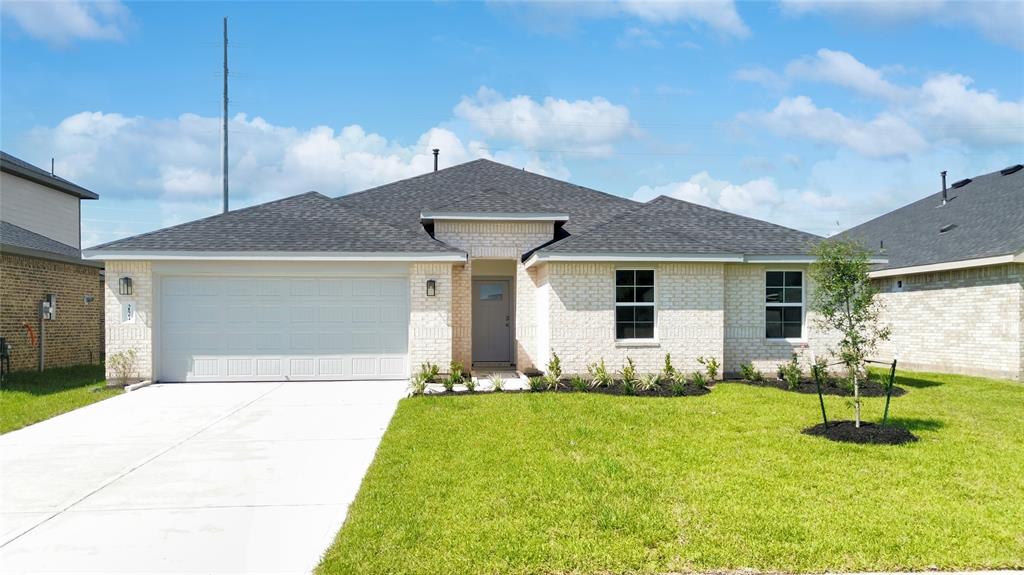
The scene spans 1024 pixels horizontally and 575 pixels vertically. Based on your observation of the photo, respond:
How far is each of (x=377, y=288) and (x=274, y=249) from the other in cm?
232

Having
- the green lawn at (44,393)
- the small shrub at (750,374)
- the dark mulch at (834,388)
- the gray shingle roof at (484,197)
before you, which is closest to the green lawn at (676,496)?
the dark mulch at (834,388)

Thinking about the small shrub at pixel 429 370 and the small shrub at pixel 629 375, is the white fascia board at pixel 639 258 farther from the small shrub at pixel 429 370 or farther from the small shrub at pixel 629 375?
the small shrub at pixel 429 370

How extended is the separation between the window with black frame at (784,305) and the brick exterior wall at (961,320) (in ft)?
7.83

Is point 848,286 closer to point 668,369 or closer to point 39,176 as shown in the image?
point 668,369

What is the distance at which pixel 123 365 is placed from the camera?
13.9m

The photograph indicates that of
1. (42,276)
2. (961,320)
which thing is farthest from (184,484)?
(961,320)

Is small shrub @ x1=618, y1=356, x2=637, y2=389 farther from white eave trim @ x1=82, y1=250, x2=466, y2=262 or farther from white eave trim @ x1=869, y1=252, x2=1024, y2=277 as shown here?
white eave trim @ x1=869, y1=252, x2=1024, y2=277

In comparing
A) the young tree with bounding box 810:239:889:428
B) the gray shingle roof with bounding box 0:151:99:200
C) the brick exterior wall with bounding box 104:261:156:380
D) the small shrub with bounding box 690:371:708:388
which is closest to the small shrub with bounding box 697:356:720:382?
the small shrub with bounding box 690:371:708:388

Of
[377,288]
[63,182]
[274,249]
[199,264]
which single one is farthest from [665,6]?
[63,182]

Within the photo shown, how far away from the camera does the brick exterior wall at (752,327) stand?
14891mm

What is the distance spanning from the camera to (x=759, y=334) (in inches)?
587

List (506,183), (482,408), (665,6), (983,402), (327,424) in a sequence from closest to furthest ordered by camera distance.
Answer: (327,424)
(482,408)
(983,402)
(665,6)
(506,183)

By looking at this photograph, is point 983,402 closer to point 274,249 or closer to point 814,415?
point 814,415

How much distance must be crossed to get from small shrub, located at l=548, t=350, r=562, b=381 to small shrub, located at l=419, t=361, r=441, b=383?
95.2 inches
